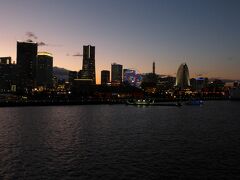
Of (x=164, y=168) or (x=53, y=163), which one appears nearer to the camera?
(x=164, y=168)

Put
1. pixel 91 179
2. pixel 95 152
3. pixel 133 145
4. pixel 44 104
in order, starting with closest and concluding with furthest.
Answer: pixel 91 179 → pixel 95 152 → pixel 133 145 → pixel 44 104

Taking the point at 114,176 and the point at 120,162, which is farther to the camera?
the point at 120,162

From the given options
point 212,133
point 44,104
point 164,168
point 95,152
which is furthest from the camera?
point 44,104

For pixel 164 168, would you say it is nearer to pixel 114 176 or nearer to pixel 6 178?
pixel 114 176

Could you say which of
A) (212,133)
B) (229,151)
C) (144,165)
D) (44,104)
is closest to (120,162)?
(144,165)

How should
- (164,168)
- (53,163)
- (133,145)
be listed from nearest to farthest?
(164,168) → (53,163) → (133,145)

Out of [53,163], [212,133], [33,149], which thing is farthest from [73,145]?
[212,133]

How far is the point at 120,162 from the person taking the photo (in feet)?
125

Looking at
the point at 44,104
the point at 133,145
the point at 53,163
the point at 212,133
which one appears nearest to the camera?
the point at 53,163

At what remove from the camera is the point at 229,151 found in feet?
147

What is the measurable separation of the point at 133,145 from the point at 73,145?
9.23 meters

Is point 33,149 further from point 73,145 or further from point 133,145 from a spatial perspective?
point 133,145

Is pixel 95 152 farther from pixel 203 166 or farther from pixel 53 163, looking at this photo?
pixel 203 166

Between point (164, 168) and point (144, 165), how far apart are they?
245 cm
